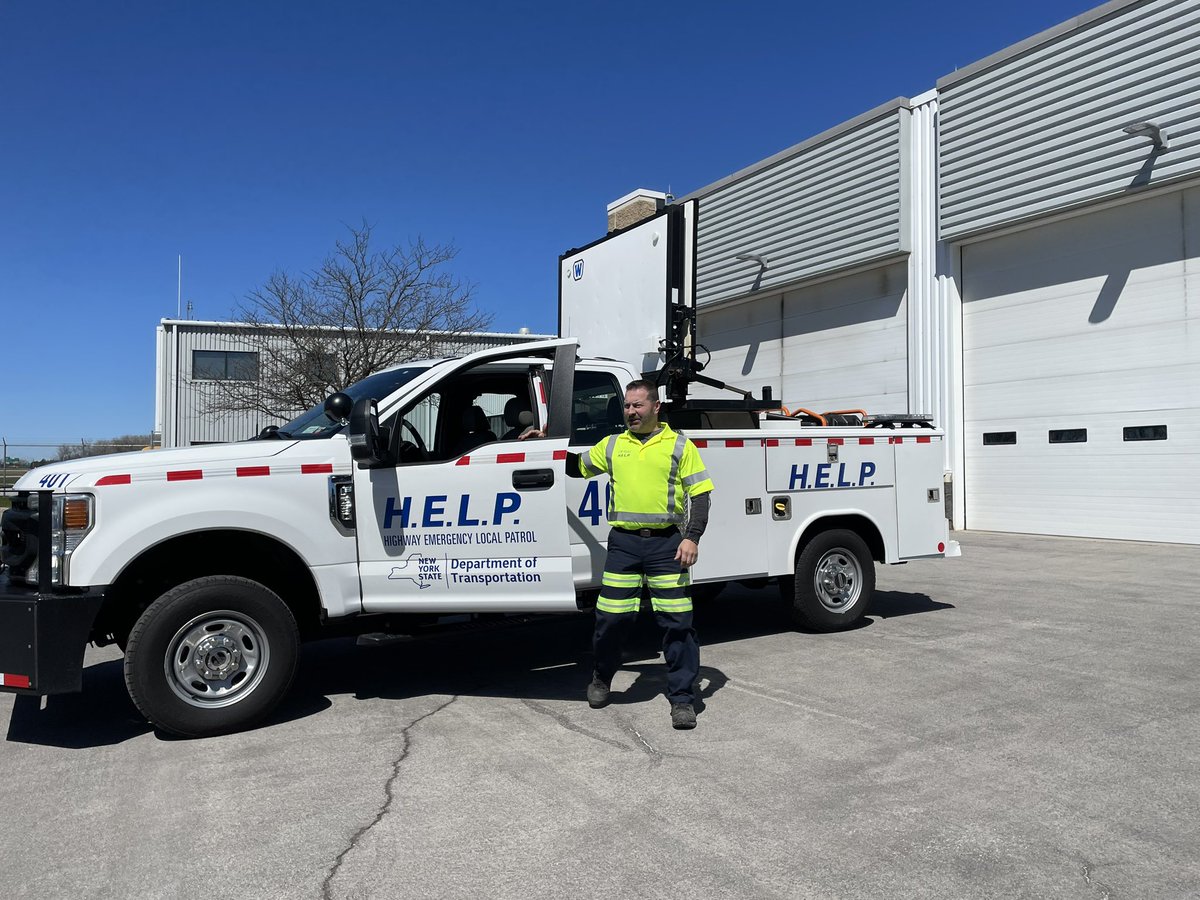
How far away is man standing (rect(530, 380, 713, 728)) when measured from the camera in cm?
507

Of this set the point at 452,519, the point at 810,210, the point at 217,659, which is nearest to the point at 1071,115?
the point at 810,210

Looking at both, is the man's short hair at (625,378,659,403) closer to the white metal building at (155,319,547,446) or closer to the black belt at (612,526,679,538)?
the black belt at (612,526,679,538)

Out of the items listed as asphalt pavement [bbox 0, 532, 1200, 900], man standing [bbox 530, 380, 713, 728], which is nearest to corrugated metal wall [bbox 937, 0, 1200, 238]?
asphalt pavement [bbox 0, 532, 1200, 900]

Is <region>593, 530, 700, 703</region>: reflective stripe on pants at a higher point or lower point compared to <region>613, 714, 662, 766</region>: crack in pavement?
higher

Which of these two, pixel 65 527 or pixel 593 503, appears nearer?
pixel 65 527

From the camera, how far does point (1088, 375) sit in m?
14.2

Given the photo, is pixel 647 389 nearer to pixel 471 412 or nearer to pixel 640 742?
pixel 471 412

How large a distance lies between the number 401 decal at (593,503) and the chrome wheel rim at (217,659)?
203cm

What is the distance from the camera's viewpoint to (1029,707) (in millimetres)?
5219

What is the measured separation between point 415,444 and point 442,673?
1.72 metres

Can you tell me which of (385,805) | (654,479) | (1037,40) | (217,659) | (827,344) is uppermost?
(1037,40)

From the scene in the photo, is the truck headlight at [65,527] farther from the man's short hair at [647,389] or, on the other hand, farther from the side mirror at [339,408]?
the man's short hair at [647,389]

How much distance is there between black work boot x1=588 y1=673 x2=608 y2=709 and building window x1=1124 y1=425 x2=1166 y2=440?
11.4 metres

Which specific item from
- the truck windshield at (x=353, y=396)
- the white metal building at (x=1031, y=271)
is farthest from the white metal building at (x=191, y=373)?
the truck windshield at (x=353, y=396)
